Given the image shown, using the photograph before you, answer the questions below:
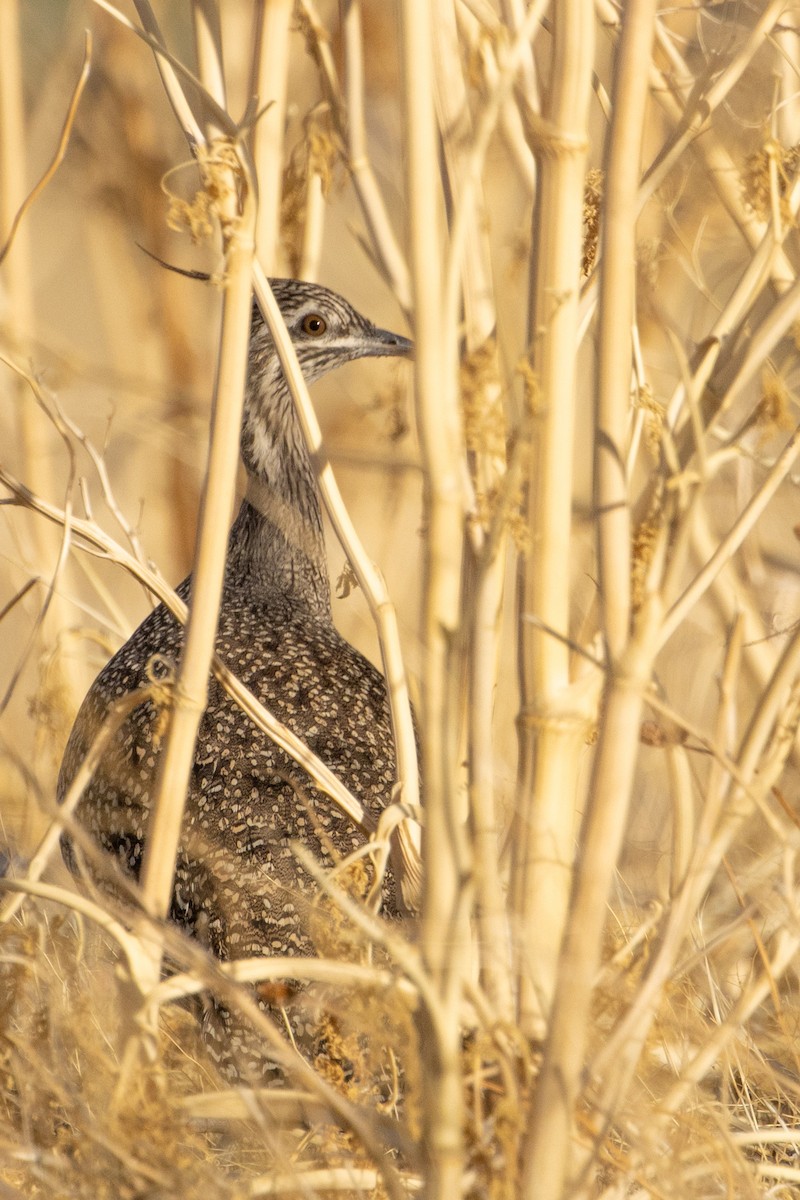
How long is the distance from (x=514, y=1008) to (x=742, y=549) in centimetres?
174

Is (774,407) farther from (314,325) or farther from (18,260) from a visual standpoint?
→ (18,260)

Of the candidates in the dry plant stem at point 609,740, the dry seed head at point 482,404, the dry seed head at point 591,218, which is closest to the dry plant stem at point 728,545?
the dry plant stem at point 609,740

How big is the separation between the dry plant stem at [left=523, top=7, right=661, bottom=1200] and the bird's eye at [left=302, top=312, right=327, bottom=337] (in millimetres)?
2463

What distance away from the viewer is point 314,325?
4105 mm

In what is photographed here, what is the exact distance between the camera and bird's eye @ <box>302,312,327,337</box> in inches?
160

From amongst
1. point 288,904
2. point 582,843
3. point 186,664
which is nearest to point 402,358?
point 288,904

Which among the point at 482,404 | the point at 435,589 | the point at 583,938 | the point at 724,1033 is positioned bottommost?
the point at 724,1033

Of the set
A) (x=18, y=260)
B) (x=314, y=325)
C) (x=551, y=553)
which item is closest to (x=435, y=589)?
(x=551, y=553)

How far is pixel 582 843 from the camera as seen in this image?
5.29 feet

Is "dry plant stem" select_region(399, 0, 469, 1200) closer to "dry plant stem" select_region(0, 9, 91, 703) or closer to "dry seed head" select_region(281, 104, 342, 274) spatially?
"dry seed head" select_region(281, 104, 342, 274)

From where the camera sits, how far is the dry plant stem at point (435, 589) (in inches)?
59.7

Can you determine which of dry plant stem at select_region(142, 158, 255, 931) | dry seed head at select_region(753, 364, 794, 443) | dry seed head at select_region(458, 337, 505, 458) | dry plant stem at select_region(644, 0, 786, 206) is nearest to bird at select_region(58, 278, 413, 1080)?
dry plant stem at select_region(142, 158, 255, 931)

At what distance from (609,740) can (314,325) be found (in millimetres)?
2778

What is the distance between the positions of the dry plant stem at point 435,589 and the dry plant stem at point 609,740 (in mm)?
125
